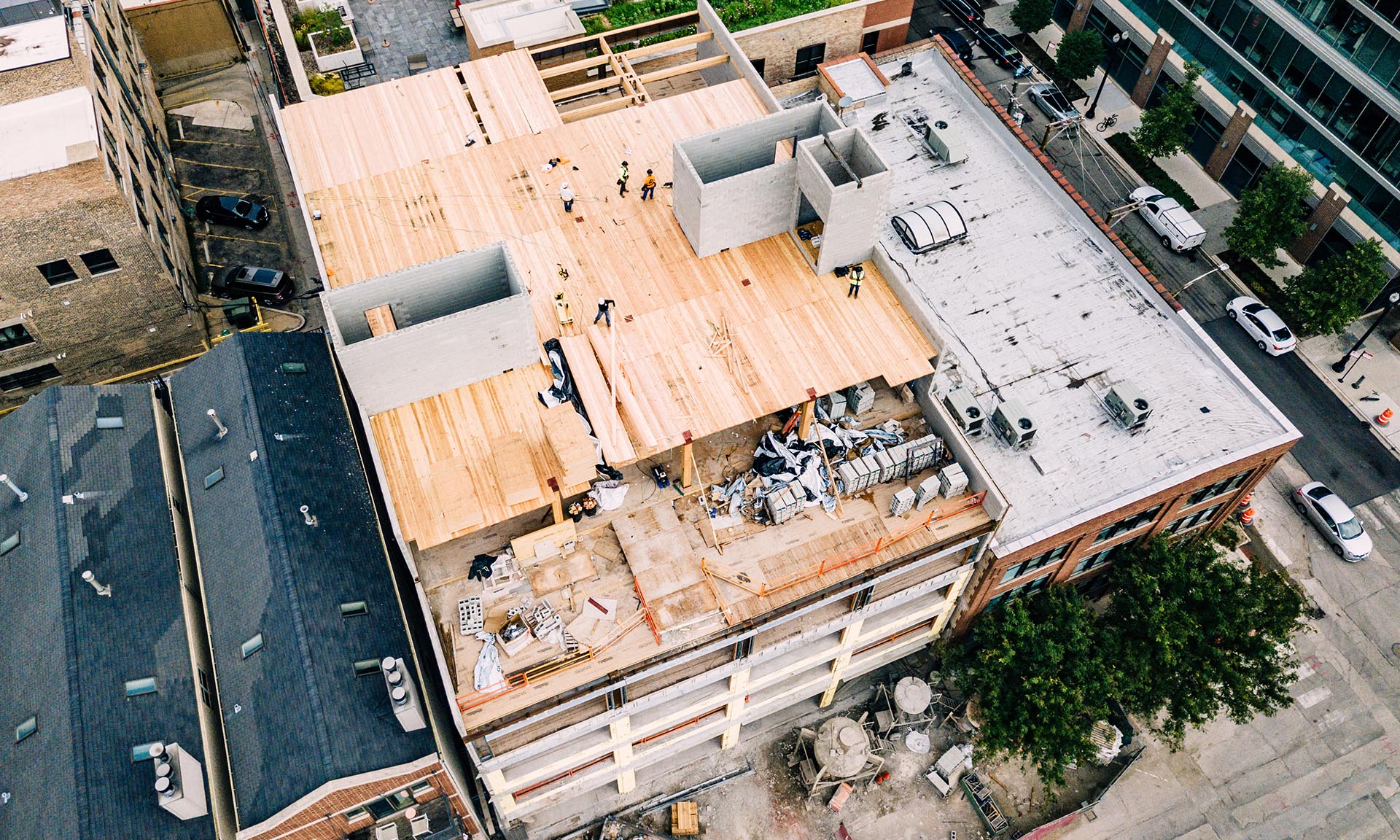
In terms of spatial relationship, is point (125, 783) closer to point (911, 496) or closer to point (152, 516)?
point (152, 516)

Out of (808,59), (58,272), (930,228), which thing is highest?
(808,59)

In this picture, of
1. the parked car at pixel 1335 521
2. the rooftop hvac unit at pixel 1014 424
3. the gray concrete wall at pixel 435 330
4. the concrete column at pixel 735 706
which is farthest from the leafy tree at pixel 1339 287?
the gray concrete wall at pixel 435 330

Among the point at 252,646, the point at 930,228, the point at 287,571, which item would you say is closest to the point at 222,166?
the point at 287,571

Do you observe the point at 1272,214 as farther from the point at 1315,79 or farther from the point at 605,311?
the point at 605,311

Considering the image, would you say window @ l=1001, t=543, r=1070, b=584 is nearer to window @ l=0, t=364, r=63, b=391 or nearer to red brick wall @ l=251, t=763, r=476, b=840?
red brick wall @ l=251, t=763, r=476, b=840

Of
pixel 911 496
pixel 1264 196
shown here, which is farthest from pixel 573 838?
pixel 1264 196

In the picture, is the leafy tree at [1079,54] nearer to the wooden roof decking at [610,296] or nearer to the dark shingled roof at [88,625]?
the wooden roof decking at [610,296]

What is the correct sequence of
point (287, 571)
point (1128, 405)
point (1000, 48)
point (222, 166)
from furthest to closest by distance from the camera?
point (1000, 48), point (222, 166), point (1128, 405), point (287, 571)
